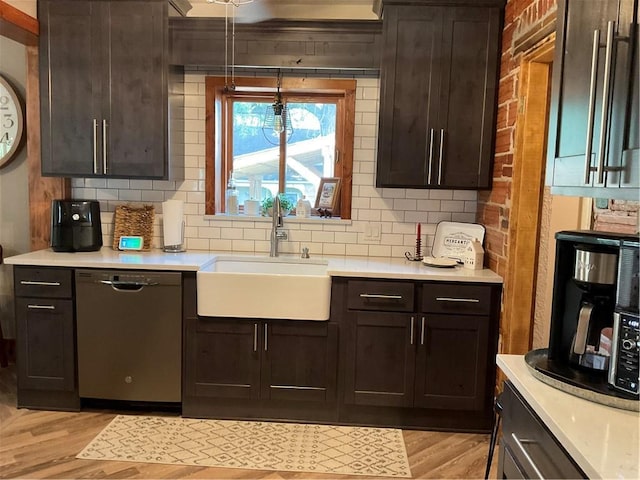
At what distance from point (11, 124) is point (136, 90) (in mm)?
1324

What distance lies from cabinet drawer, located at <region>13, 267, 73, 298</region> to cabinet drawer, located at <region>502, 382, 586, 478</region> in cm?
257

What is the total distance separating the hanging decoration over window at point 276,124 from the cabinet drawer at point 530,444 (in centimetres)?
242

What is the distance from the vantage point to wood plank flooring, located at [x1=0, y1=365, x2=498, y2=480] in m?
2.60

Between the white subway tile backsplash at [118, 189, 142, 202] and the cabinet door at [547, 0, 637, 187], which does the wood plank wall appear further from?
the cabinet door at [547, 0, 637, 187]

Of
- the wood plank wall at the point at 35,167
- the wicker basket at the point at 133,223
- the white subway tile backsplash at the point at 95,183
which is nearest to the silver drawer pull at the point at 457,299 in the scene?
the wicker basket at the point at 133,223

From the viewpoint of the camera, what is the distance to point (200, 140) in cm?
369

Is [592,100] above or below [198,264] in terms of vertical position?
above

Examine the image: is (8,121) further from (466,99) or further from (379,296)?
(466,99)

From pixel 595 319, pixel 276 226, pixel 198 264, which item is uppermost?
pixel 276 226

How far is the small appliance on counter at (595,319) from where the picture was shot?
4.53 ft

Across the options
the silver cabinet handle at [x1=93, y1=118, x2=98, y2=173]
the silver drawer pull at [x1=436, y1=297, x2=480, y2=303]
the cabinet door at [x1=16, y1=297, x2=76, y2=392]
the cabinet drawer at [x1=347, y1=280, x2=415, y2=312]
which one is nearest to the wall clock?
the silver cabinet handle at [x1=93, y1=118, x2=98, y2=173]

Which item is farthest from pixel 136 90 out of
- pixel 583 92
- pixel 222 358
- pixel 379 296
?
pixel 583 92

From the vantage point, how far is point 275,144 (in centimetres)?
382

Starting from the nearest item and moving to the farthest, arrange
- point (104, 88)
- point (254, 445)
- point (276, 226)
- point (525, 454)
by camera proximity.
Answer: point (525, 454), point (254, 445), point (104, 88), point (276, 226)
